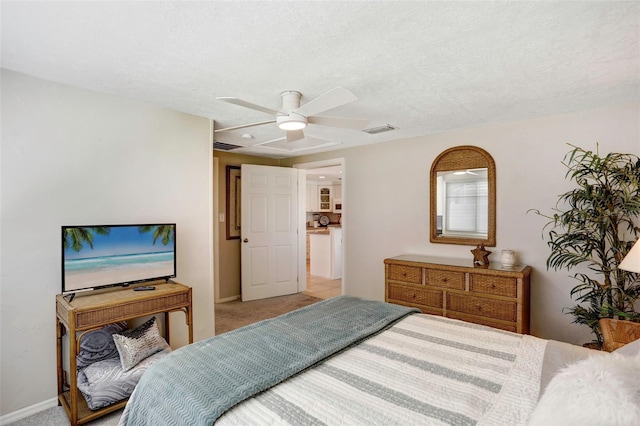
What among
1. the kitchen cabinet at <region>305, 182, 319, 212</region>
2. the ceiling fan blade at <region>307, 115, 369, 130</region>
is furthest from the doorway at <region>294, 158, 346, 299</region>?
the ceiling fan blade at <region>307, 115, 369, 130</region>

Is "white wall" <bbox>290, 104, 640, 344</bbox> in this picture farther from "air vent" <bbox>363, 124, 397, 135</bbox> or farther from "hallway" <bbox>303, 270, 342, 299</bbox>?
"hallway" <bbox>303, 270, 342, 299</bbox>

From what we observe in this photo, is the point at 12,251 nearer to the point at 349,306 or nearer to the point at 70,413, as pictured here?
the point at 70,413

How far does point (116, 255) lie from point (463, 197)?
3.51 metres

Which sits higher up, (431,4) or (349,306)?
(431,4)

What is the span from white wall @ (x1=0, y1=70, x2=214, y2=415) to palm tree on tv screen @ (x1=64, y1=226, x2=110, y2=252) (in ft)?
0.51

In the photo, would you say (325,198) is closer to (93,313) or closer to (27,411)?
(93,313)

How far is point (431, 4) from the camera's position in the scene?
1.45m

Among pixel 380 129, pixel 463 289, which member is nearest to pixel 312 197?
pixel 380 129

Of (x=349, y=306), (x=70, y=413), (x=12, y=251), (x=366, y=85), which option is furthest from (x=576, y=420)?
(x=12, y=251)

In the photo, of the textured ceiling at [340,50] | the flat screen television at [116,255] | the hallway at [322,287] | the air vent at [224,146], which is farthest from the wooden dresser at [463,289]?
the air vent at [224,146]

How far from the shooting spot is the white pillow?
2.76ft

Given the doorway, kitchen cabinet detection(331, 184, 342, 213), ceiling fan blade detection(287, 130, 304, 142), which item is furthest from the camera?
kitchen cabinet detection(331, 184, 342, 213)

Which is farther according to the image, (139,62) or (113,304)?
(113,304)

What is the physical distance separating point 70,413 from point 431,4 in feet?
10.5
